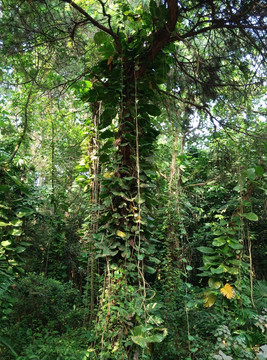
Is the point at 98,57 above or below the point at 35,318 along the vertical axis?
above

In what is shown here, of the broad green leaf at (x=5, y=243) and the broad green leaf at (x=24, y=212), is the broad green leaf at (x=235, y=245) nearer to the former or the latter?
the broad green leaf at (x=24, y=212)

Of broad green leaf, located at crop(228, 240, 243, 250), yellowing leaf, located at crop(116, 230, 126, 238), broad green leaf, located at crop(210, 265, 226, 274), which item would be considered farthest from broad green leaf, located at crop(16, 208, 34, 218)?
broad green leaf, located at crop(228, 240, 243, 250)

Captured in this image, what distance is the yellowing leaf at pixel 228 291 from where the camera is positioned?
9.98 ft

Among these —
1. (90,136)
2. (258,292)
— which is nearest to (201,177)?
(258,292)

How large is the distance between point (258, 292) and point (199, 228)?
1.82m

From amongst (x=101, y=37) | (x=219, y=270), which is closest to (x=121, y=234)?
(x=101, y=37)

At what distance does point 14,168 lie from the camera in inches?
118

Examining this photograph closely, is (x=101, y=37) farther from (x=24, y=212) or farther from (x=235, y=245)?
(x=235, y=245)

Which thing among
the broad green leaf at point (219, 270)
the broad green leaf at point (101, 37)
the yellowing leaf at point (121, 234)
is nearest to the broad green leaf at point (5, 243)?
the yellowing leaf at point (121, 234)

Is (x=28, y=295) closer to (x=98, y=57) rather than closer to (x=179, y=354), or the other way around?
(x=179, y=354)

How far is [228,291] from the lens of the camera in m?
3.06

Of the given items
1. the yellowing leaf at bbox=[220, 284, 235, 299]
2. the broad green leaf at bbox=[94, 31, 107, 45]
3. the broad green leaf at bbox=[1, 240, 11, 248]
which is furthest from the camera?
the yellowing leaf at bbox=[220, 284, 235, 299]

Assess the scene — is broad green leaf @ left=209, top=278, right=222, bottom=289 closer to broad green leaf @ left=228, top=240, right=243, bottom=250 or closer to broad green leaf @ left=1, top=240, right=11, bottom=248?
broad green leaf @ left=228, top=240, right=243, bottom=250

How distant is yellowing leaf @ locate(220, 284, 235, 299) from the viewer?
304 centimetres
